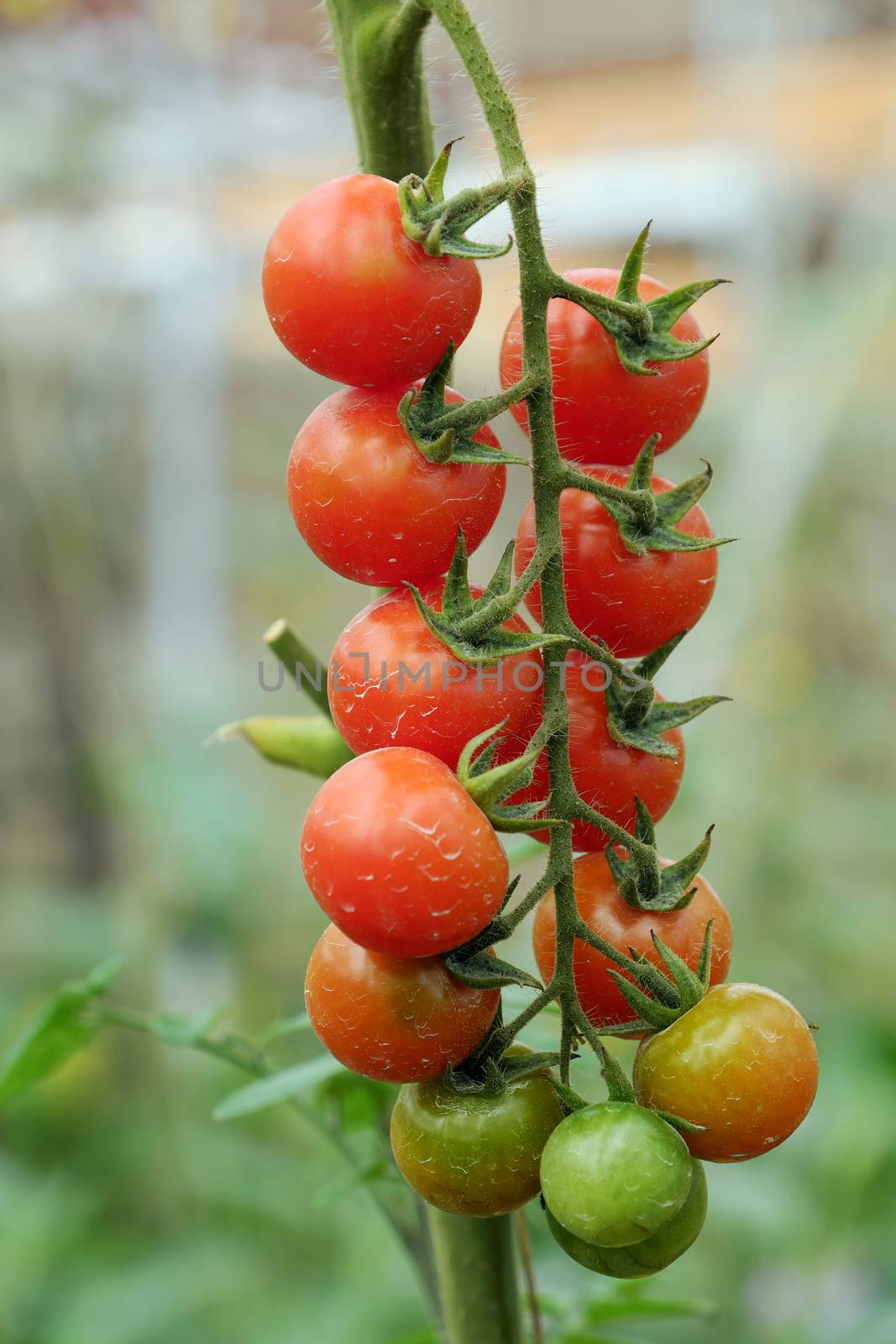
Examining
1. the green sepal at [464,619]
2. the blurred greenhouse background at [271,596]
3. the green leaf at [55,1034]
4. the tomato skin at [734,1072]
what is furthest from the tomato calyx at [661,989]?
the blurred greenhouse background at [271,596]

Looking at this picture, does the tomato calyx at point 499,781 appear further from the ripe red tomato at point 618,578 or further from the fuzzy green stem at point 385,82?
the fuzzy green stem at point 385,82

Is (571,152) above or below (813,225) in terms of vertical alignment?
above

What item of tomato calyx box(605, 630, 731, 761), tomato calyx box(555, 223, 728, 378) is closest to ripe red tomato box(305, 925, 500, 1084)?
tomato calyx box(605, 630, 731, 761)

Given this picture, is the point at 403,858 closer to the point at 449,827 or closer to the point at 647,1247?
the point at 449,827

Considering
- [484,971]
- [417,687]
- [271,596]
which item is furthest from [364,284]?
[271,596]

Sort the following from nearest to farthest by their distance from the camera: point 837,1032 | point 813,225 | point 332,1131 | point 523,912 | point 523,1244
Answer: point 523,912 → point 523,1244 → point 332,1131 → point 837,1032 → point 813,225

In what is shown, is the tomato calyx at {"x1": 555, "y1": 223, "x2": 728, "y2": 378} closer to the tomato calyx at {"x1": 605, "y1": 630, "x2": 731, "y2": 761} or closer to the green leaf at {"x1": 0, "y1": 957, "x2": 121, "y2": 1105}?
the tomato calyx at {"x1": 605, "y1": 630, "x2": 731, "y2": 761}

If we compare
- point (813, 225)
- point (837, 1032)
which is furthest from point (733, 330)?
point (837, 1032)

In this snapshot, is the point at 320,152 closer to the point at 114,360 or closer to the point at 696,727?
the point at 114,360
